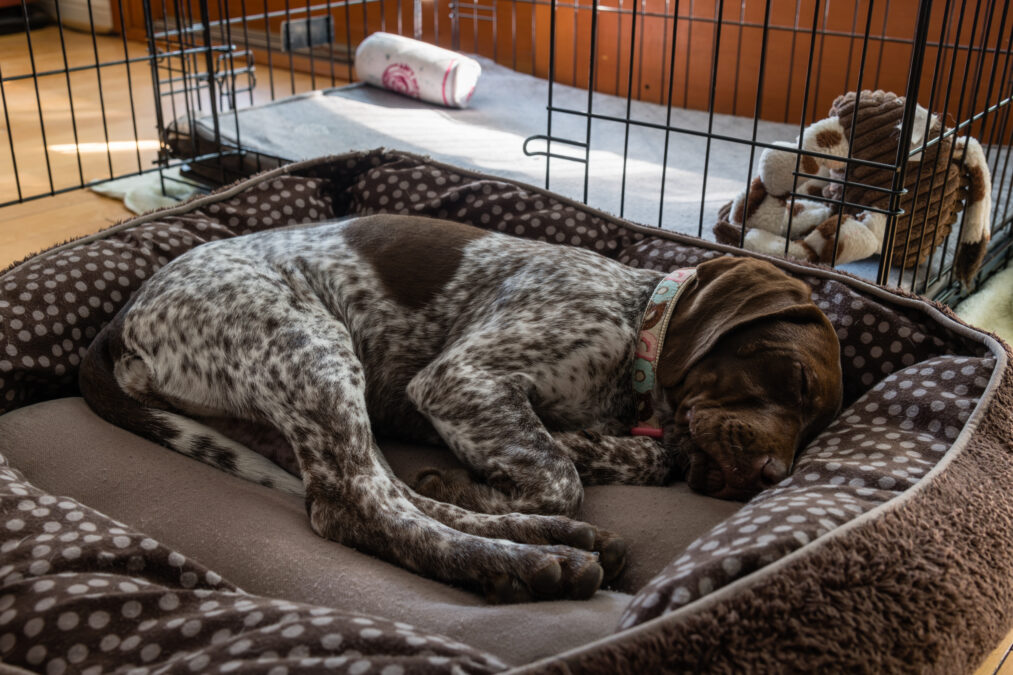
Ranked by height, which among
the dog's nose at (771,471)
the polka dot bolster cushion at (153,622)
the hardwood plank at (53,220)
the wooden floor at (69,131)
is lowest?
the hardwood plank at (53,220)

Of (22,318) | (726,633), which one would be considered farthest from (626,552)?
(22,318)

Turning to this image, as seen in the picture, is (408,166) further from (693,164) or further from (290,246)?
(693,164)

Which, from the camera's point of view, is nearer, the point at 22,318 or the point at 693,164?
the point at 22,318

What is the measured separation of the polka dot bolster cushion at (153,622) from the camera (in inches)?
55.4

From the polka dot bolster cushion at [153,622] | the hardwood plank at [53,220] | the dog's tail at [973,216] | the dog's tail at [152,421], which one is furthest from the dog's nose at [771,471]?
the hardwood plank at [53,220]

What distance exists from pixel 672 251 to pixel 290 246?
1.13m

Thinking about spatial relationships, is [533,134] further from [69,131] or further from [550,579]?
[550,579]

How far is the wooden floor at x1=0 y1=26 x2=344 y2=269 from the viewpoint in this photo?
4566mm

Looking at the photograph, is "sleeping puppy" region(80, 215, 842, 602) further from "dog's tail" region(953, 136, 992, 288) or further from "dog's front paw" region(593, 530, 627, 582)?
"dog's tail" region(953, 136, 992, 288)

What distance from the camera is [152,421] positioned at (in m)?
2.33

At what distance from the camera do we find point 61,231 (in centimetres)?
448

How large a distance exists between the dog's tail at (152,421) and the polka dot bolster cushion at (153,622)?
0.48 meters

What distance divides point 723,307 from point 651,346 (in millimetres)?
200

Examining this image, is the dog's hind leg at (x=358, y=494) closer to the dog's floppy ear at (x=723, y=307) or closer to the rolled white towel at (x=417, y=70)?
the dog's floppy ear at (x=723, y=307)
